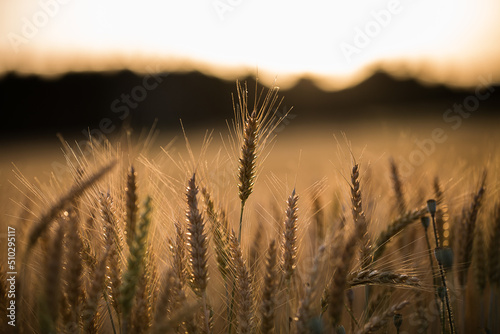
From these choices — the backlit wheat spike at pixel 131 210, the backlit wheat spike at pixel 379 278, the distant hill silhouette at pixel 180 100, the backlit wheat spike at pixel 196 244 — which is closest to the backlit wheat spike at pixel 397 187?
the backlit wheat spike at pixel 379 278

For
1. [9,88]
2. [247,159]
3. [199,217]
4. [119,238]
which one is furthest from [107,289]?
[9,88]

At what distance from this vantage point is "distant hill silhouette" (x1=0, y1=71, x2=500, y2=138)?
17422 mm

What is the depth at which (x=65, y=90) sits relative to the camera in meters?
20.0

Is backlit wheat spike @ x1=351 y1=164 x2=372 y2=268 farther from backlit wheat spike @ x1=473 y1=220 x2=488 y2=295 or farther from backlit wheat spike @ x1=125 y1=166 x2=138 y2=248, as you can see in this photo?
backlit wheat spike @ x1=125 y1=166 x2=138 y2=248

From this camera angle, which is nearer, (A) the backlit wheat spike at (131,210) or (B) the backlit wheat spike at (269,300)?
(B) the backlit wheat spike at (269,300)

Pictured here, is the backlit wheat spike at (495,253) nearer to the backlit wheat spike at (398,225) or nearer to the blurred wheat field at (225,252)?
the blurred wheat field at (225,252)

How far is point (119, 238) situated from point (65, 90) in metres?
20.8

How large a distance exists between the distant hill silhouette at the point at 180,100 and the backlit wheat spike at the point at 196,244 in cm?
1462

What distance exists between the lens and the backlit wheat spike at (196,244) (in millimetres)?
1534

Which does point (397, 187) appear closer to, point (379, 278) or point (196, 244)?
point (379, 278)

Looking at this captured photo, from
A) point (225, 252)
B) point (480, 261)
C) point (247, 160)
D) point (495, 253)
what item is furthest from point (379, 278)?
point (480, 261)

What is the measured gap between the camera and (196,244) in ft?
5.12

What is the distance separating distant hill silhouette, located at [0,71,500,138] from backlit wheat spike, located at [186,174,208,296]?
14617 mm

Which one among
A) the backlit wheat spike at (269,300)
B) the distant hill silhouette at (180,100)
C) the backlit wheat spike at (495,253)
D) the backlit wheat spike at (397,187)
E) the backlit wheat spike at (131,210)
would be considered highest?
the distant hill silhouette at (180,100)
